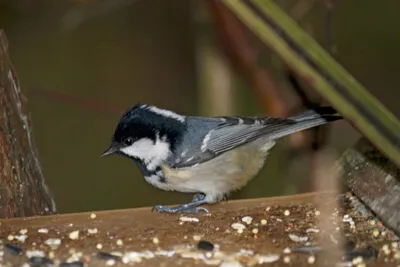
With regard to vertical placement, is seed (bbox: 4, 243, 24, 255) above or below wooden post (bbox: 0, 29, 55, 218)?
below

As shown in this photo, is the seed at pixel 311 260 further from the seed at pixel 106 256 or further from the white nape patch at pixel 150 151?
the white nape patch at pixel 150 151

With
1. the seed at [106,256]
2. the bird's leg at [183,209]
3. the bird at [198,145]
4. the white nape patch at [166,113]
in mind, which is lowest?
the seed at [106,256]

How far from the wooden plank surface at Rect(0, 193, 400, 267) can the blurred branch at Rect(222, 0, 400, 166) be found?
0.50 meters

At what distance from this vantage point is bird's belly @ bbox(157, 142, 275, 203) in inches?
86.1

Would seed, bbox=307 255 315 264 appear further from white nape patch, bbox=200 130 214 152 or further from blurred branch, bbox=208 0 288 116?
blurred branch, bbox=208 0 288 116

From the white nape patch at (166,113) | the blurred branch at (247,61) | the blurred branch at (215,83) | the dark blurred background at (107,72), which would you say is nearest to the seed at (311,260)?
the white nape patch at (166,113)

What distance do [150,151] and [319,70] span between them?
1.17m

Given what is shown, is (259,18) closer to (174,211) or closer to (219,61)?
(174,211)

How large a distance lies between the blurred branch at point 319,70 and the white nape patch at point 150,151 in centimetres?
110

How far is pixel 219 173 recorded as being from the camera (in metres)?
2.24

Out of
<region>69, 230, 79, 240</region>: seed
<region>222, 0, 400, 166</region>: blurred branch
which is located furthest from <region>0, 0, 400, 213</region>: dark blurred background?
<region>222, 0, 400, 166</region>: blurred branch

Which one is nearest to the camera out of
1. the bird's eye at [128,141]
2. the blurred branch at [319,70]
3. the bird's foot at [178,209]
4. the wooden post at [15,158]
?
the blurred branch at [319,70]

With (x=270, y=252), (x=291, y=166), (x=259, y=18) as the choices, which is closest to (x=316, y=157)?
(x=291, y=166)

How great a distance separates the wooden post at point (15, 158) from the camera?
6.59ft
